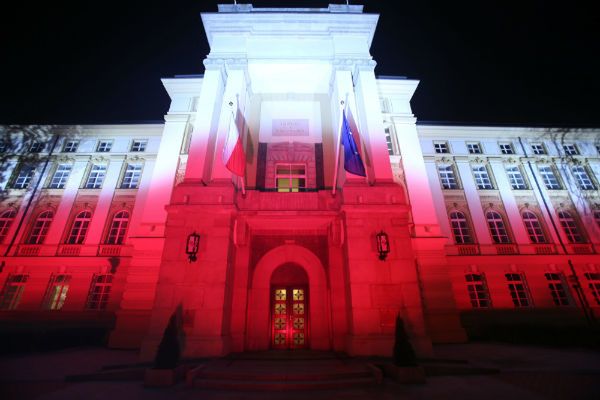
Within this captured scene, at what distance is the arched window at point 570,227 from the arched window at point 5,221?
41121mm

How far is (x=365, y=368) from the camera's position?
7.64 m

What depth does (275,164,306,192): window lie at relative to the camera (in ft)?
46.3

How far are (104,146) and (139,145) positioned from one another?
303 centimetres

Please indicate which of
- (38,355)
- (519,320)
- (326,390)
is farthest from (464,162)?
(38,355)

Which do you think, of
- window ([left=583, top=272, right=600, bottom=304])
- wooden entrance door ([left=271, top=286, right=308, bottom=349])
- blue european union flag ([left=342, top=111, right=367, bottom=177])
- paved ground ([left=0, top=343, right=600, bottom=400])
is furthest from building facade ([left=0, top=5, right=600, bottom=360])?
paved ground ([left=0, top=343, right=600, bottom=400])

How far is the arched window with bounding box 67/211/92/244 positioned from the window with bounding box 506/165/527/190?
32483 millimetres

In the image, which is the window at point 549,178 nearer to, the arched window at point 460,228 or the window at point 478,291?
the arched window at point 460,228

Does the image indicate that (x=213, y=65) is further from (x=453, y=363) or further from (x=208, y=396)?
(x=453, y=363)

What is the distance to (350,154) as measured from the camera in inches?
406

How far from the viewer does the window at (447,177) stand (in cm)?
2059

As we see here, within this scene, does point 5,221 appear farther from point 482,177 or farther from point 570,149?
point 570,149

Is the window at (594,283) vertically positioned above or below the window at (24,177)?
below

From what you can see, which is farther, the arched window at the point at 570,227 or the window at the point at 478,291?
the arched window at the point at 570,227

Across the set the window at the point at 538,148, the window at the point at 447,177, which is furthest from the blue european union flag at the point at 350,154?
the window at the point at 538,148
